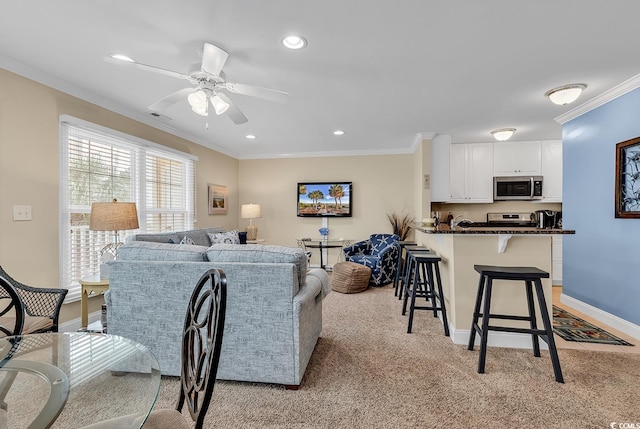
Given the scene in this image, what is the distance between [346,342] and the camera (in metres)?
2.69

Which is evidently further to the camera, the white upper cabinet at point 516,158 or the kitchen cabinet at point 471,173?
the kitchen cabinet at point 471,173

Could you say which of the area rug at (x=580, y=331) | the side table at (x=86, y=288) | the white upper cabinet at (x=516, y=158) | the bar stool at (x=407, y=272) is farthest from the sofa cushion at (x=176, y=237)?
the white upper cabinet at (x=516, y=158)

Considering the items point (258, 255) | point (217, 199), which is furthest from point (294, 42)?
point (217, 199)

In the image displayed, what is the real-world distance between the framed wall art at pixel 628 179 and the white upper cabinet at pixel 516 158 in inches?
83.4

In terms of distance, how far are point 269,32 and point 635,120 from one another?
3380 millimetres

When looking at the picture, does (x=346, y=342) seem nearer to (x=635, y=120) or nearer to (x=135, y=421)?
(x=135, y=421)

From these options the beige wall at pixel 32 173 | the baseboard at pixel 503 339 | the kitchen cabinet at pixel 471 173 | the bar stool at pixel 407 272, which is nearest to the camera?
the beige wall at pixel 32 173

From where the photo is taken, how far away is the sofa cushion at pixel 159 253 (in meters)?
2.12

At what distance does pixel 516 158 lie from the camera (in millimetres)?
5066

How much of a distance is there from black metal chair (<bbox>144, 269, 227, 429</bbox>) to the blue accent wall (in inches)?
146

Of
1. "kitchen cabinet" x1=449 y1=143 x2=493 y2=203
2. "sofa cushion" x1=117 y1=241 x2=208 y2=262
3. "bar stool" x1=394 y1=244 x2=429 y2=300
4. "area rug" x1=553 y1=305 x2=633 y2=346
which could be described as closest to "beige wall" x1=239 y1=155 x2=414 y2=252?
"kitchen cabinet" x1=449 y1=143 x2=493 y2=203

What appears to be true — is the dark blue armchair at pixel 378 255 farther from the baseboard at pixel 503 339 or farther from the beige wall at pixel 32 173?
the beige wall at pixel 32 173

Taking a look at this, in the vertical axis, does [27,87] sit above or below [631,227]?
above

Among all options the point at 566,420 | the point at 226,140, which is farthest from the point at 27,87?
the point at 566,420
